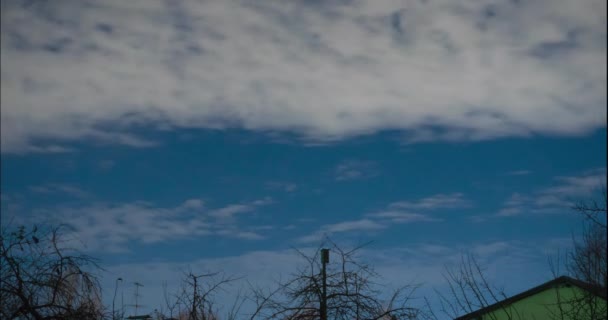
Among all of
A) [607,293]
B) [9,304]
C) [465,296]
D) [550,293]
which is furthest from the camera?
[550,293]

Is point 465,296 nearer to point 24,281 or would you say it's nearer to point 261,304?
point 261,304

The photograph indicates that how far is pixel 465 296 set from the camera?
12.6 meters

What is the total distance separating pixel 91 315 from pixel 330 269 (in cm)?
537

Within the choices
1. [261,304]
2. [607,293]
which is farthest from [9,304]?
[607,293]

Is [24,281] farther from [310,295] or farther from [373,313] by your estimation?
[373,313]

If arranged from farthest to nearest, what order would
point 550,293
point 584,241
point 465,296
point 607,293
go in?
1. point 550,293
2. point 465,296
3. point 584,241
4. point 607,293


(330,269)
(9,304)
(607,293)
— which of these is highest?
(330,269)

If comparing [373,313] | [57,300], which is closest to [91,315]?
[57,300]

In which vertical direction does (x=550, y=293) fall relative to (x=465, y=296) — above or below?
above

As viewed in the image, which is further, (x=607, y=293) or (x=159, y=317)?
(x=159, y=317)

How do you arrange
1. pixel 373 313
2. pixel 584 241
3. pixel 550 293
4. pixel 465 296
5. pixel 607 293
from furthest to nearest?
pixel 550 293
pixel 373 313
pixel 465 296
pixel 584 241
pixel 607 293

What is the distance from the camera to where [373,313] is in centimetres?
1351

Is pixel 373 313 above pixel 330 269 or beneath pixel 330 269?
beneath

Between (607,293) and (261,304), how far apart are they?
23.1 ft
